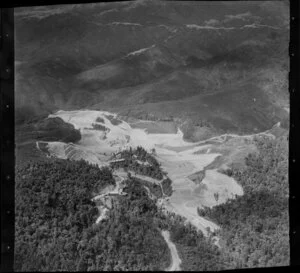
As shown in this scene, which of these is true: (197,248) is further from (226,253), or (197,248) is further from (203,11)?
(203,11)

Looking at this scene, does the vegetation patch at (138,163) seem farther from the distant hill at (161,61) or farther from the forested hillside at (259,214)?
the forested hillside at (259,214)

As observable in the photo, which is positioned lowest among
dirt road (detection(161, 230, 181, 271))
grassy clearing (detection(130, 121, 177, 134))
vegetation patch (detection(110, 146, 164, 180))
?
dirt road (detection(161, 230, 181, 271))

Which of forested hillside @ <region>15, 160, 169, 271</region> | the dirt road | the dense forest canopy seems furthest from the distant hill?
the dirt road

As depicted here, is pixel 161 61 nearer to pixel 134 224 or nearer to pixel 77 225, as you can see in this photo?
pixel 134 224

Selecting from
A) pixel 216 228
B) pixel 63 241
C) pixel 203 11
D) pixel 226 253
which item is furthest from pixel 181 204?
pixel 203 11

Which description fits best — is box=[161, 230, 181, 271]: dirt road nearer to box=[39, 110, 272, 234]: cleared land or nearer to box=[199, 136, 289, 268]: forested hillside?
box=[39, 110, 272, 234]: cleared land

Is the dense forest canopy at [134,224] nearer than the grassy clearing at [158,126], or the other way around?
the dense forest canopy at [134,224]

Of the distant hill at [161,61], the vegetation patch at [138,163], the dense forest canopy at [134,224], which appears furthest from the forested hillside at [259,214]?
the vegetation patch at [138,163]
